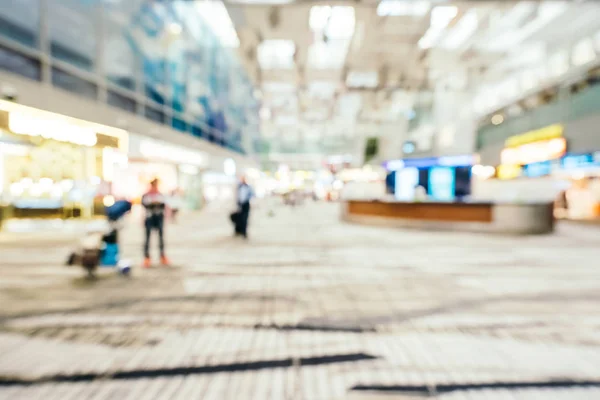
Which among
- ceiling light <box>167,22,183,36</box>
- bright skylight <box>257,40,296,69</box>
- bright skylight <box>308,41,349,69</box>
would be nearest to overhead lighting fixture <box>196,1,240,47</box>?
bright skylight <box>257,40,296,69</box>

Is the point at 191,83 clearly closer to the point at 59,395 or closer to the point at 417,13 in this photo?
the point at 417,13

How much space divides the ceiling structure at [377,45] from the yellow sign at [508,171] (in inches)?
211

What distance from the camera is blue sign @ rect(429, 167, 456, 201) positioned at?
48.8 feet

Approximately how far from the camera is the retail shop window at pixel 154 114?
49.8 ft

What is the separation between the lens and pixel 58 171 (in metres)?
13.8

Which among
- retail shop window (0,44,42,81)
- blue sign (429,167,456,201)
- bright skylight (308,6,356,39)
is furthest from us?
blue sign (429,167,456,201)

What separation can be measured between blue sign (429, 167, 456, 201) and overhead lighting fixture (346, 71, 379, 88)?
7.45 m

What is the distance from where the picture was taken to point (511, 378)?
2559mm

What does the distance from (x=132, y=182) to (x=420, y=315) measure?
14600mm

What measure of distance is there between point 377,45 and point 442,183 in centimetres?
629

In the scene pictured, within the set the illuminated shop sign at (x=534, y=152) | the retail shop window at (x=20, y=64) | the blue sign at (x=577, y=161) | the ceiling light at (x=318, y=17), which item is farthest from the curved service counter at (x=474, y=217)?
the retail shop window at (x=20, y=64)

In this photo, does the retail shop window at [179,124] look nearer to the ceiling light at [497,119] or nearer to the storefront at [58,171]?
the storefront at [58,171]

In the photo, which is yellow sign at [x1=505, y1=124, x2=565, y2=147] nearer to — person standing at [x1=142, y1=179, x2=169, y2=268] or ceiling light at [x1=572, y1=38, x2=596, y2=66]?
ceiling light at [x1=572, y1=38, x2=596, y2=66]

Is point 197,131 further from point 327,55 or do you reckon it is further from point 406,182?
point 406,182
